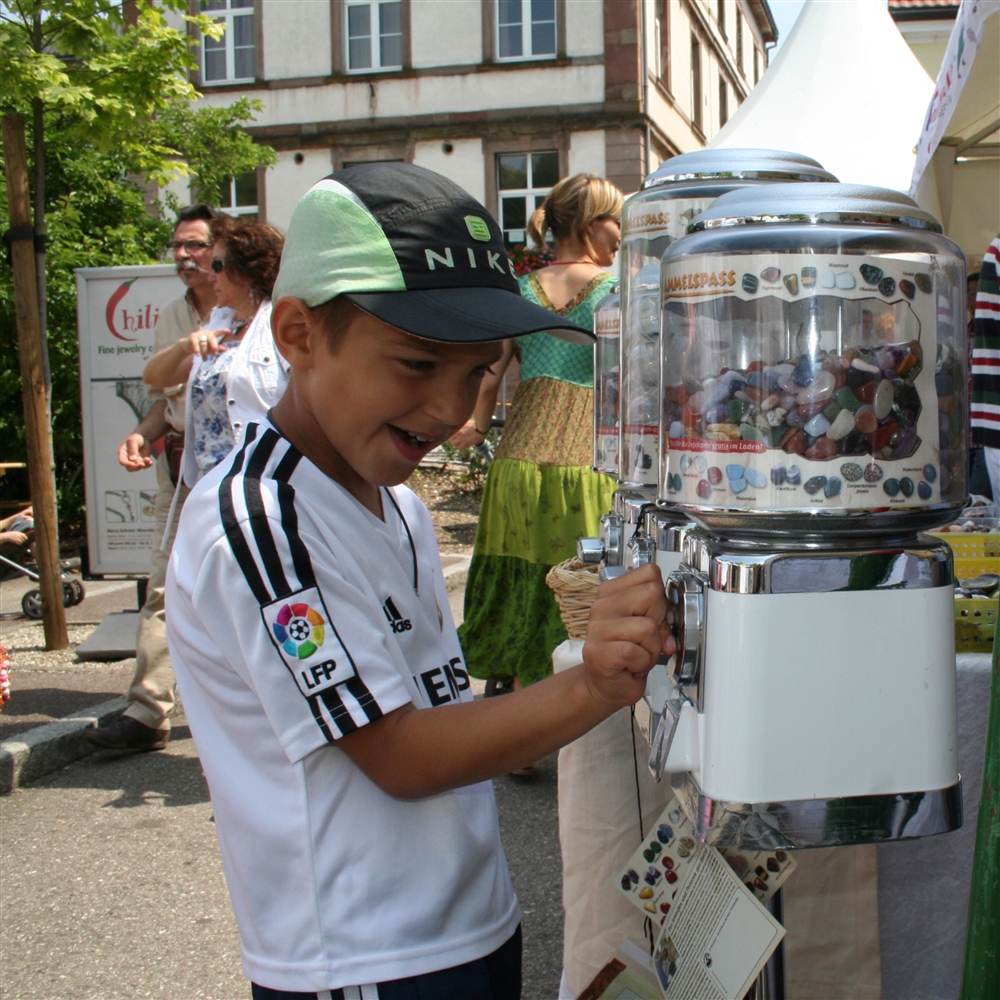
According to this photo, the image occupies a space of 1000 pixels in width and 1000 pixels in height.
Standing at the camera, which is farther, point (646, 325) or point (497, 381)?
point (497, 381)

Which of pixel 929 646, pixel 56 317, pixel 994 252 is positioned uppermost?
pixel 56 317

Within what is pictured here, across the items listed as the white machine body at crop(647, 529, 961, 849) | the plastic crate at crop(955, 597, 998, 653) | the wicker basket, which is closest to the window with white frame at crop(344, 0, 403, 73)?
the wicker basket

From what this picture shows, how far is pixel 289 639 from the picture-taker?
1.16 m

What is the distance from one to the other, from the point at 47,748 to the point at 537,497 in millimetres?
2258

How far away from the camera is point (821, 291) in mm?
1180

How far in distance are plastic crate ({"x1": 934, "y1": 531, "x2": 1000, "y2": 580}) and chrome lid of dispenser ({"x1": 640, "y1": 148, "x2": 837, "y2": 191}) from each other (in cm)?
75

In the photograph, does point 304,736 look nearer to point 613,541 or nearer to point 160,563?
point 613,541

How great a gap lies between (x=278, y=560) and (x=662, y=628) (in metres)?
0.42

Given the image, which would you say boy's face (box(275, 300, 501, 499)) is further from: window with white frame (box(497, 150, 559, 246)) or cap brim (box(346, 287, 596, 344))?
window with white frame (box(497, 150, 559, 246))

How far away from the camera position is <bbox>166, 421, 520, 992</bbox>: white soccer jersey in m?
1.16

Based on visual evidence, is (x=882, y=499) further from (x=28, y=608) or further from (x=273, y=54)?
(x=273, y=54)

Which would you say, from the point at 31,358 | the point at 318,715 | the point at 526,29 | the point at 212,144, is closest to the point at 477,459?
the point at 212,144

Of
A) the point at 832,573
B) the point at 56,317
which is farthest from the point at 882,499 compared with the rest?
the point at 56,317

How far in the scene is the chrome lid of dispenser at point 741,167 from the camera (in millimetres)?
1718
